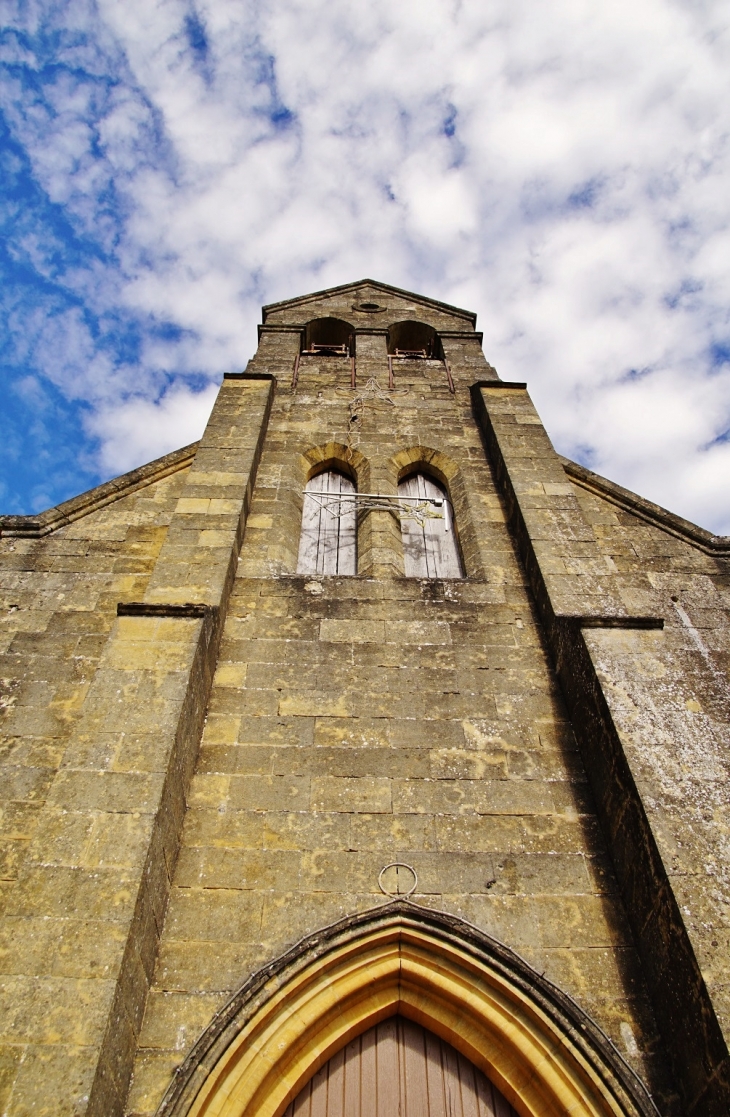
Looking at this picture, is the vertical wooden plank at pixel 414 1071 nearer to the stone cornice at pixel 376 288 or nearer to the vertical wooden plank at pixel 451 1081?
the vertical wooden plank at pixel 451 1081

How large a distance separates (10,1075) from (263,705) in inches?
95.5

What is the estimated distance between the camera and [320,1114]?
139 inches

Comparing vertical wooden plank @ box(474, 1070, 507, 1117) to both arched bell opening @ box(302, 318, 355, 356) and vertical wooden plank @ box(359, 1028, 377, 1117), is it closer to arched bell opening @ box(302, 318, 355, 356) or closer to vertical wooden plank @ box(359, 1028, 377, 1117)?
vertical wooden plank @ box(359, 1028, 377, 1117)

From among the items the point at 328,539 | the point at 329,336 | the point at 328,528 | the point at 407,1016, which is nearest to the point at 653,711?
the point at 407,1016

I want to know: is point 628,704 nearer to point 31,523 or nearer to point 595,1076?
point 595,1076

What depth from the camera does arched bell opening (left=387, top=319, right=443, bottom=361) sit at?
10559 millimetres

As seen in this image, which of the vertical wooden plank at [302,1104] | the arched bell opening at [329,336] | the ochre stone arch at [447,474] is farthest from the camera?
the arched bell opening at [329,336]

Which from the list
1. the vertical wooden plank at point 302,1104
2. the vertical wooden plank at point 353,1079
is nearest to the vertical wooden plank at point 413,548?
the vertical wooden plank at point 353,1079

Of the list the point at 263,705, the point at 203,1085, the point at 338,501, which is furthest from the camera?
the point at 338,501

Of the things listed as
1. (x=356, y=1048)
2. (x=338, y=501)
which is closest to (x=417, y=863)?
(x=356, y=1048)

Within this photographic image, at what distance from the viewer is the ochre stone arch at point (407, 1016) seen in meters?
3.33

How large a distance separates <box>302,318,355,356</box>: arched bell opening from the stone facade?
386 cm

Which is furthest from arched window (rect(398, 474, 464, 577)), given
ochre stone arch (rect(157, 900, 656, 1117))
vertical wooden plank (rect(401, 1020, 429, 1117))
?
vertical wooden plank (rect(401, 1020, 429, 1117))

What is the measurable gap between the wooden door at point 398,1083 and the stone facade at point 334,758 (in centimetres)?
65
